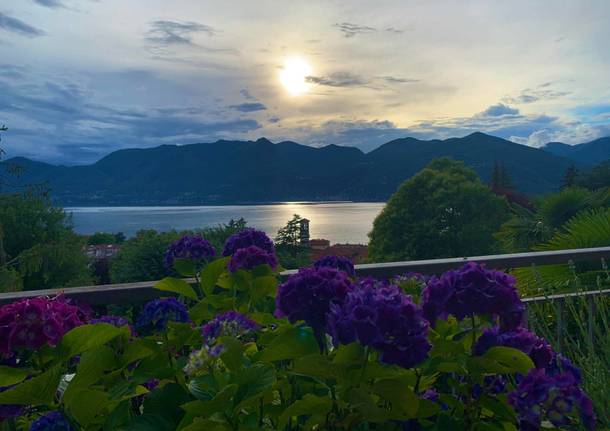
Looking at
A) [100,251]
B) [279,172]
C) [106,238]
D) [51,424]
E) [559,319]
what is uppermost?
[279,172]

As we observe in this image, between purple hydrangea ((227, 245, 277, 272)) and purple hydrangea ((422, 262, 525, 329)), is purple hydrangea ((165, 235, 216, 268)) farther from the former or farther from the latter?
purple hydrangea ((422, 262, 525, 329))

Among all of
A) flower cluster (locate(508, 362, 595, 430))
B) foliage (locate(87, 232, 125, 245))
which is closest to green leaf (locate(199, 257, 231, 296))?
flower cluster (locate(508, 362, 595, 430))

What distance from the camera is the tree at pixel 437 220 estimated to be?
83.8 feet

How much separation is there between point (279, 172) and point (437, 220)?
251ft

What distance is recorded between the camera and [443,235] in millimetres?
25609

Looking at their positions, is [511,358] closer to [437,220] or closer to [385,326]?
[385,326]

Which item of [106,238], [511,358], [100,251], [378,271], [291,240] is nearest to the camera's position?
[511,358]

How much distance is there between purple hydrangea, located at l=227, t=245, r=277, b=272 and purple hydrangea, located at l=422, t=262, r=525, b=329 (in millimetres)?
661

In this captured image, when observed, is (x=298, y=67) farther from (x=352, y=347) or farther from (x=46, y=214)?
(x=46, y=214)

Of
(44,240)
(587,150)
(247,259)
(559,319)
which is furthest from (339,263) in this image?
(587,150)

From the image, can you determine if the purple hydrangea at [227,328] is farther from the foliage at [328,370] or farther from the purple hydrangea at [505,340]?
the purple hydrangea at [505,340]

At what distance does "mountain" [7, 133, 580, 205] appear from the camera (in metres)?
88.8

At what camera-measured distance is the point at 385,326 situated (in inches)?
34.5

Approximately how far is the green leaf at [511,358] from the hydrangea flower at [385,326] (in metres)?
0.16
